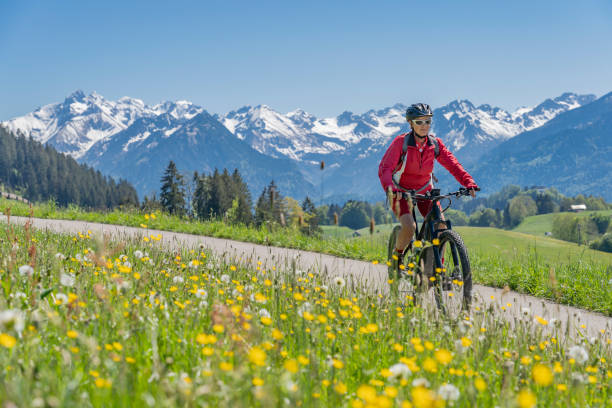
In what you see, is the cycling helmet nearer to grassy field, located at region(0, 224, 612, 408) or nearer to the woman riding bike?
the woman riding bike

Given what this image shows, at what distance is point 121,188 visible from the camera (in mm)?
170375

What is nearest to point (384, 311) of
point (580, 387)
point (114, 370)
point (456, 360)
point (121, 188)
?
point (456, 360)

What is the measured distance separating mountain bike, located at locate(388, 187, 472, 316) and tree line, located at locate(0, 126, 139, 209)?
161 metres

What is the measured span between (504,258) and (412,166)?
5271 mm

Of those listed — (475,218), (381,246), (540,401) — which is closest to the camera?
(540,401)

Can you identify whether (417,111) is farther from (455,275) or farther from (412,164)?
(455,275)

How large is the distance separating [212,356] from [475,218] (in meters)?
209

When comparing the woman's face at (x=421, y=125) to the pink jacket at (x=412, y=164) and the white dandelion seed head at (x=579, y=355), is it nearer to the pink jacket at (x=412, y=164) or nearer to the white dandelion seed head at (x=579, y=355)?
the pink jacket at (x=412, y=164)

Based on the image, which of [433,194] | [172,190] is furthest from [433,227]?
[172,190]

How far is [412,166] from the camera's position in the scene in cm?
663

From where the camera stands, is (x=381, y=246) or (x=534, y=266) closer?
(x=534, y=266)

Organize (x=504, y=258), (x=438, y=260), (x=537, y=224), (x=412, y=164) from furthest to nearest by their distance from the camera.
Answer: (x=537, y=224) < (x=504, y=258) < (x=412, y=164) < (x=438, y=260)

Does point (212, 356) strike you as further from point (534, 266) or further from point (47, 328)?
point (534, 266)

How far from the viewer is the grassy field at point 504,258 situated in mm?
7541
